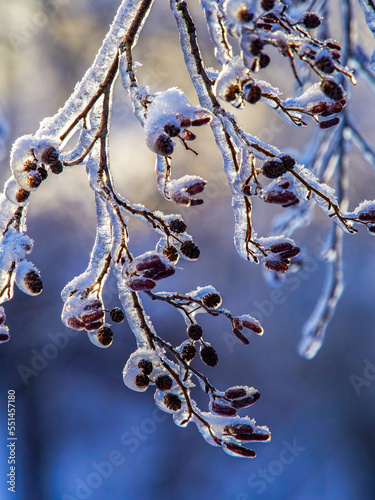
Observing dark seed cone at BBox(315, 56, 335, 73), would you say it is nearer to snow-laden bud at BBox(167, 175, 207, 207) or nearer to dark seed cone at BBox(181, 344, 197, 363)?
snow-laden bud at BBox(167, 175, 207, 207)

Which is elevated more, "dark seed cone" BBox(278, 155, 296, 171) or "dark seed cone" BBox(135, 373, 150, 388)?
"dark seed cone" BBox(278, 155, 296, 171)

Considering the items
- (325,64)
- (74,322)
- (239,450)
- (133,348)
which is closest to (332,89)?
(325,64)

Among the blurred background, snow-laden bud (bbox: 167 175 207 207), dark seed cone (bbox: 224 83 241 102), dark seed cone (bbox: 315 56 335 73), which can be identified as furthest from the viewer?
the blurred background

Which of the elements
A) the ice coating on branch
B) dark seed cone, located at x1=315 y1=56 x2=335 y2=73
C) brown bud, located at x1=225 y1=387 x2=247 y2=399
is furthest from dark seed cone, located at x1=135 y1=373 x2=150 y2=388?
dark seed cone, located at x1=315 y1=56 x2=335 y2=73

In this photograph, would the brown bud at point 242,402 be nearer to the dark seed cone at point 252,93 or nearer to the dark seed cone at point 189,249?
the dark seed cone at point 189,249

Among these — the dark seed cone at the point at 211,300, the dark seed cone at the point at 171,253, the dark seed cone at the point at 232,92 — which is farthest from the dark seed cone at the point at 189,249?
the dark seed cone at the point at 232,92

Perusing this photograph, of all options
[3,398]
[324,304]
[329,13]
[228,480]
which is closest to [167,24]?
[329,13]
